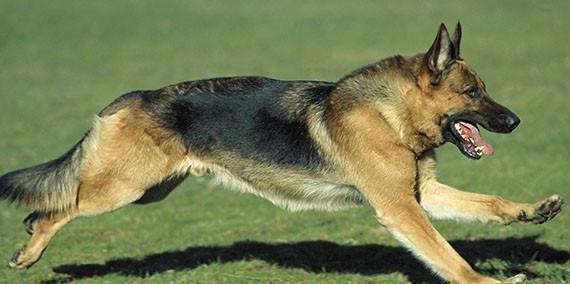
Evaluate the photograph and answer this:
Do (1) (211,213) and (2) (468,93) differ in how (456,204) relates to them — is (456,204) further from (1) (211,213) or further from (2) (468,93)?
(1) (211,213)

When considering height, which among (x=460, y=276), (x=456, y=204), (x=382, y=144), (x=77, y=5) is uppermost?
(x=77, y=5)

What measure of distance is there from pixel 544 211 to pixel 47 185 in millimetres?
4192

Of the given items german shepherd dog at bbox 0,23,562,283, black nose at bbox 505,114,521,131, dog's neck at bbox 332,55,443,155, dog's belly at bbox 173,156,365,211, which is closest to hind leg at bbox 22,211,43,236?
german shepherd dog at bbox 0,23,562,283

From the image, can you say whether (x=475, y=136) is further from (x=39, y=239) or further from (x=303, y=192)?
(x=39, y=239)

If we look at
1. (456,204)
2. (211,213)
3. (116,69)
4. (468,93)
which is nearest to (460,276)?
(456,204)

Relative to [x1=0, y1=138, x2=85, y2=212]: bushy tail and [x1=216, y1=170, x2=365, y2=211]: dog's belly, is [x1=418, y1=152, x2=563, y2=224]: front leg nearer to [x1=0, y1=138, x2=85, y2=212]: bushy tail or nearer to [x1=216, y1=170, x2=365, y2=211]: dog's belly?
[x1=216, y1=170, x2=365, y2=211]: dog's belly

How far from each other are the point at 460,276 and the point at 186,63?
18.2 metres

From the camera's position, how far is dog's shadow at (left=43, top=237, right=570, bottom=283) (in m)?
8.48

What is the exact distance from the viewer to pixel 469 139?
7445 millimetres

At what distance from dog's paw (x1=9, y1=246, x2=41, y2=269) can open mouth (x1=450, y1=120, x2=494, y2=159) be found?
3686mm

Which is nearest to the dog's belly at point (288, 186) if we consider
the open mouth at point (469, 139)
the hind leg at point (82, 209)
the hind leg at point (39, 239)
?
the hind leg at point (82, 209)

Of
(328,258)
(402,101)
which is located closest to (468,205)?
(402,101)

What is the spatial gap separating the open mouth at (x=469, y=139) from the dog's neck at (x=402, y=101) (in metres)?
0.14

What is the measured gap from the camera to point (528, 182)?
12023 millimetres
